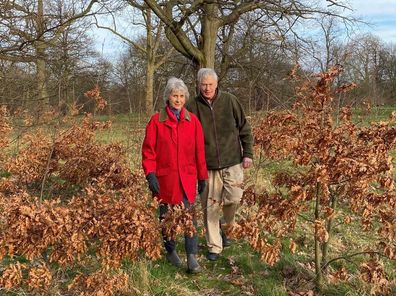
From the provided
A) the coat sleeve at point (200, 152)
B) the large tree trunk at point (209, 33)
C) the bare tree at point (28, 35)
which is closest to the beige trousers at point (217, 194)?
the coat sleeve at point (200, 152)

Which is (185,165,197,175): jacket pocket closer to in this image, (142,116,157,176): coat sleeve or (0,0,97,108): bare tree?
(142,116,157,176): coat sleeve

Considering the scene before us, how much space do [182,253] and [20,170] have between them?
2.60 metres

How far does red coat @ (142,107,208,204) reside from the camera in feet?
13.4

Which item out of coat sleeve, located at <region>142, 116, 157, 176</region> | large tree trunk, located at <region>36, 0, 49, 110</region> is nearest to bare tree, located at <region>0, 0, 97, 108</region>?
large tree trunk, located at <region>36, 0, 49, 110</region>

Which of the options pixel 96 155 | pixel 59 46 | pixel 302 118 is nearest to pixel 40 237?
pixel 302 118

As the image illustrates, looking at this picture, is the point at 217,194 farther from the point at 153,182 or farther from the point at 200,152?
the point at 153,182

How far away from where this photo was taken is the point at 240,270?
443cm

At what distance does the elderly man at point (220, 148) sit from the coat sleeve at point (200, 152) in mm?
225

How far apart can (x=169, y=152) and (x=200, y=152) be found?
345 millimetres

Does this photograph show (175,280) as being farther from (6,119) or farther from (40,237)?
(6,119)

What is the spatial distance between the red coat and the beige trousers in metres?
0.51

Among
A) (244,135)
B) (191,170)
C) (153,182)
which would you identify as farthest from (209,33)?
(153,182)

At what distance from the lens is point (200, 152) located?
14.0 feet

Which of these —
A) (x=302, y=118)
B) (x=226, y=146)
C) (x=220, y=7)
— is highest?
(x=220, y=7)
